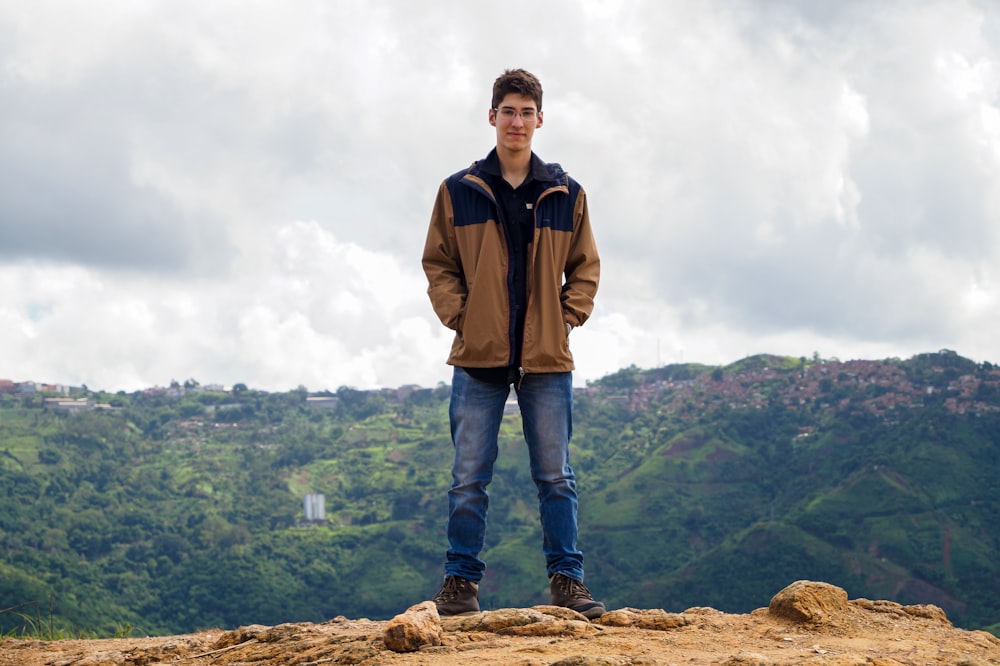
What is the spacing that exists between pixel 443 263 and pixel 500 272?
351 mm

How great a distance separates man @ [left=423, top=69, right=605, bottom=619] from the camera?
16.2 ft

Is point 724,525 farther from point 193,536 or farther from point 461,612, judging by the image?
point 461,612

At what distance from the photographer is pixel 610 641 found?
436 cm

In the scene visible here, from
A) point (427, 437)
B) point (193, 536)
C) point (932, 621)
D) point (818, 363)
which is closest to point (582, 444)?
point (427, 437)

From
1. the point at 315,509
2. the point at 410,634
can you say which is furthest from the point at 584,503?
the point at 410,634

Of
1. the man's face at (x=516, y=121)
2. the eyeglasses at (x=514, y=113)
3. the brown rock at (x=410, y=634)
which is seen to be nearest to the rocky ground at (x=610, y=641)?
the brown rock at (x=410, y=634)

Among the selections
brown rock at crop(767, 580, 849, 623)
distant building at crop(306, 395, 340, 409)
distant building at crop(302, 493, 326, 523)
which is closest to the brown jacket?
brown rock at crop(767, 580, 849, 623)

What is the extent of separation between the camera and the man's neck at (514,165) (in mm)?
5117

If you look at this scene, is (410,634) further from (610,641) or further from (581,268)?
(581,268)

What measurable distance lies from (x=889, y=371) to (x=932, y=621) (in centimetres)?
9830

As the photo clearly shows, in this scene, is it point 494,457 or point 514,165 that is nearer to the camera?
point 494,457

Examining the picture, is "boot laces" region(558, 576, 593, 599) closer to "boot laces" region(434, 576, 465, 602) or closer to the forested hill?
"boot laces" region(434, 576, 465, 602)

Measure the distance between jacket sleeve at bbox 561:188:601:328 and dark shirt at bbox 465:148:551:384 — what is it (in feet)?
0.74

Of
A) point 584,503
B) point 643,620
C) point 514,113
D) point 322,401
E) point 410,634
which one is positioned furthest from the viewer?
point 322,401
